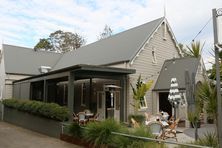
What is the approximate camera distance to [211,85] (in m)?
6.90

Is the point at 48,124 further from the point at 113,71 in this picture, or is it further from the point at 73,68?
the point at 113,71

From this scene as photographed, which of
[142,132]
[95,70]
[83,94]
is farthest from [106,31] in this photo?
[142,132]

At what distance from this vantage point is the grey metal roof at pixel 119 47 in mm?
19417

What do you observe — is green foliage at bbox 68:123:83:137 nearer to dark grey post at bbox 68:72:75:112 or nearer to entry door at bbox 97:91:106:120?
dark grey post at bbox 68:72:75:112

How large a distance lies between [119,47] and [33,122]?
845cm

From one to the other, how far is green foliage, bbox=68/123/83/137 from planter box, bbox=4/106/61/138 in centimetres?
169

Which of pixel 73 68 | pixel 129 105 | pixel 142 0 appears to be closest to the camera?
pixel 73 68

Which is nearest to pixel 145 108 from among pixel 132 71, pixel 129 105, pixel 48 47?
pixel 129 105

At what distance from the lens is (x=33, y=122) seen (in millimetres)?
17750

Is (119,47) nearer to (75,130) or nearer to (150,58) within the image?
(150,58)

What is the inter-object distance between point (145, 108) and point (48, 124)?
22.5ft

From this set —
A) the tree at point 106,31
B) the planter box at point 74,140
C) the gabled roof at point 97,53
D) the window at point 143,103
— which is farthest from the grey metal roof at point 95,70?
the tree at point 106,31

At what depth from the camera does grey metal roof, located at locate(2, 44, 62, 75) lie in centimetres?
2785

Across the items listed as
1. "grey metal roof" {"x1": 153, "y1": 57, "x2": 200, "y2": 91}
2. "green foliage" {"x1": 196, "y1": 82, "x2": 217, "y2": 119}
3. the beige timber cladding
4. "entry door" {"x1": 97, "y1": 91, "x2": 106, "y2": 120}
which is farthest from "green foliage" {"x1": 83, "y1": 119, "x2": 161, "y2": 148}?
"entry door" {"x1": 97, "y1": 91, "x2": 106, "y2": 120}
